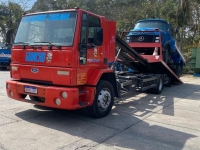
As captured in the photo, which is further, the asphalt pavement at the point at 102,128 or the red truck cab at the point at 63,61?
the red truck cab at the point at 63,61

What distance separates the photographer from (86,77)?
556 cm

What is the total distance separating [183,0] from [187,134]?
53.2 ft

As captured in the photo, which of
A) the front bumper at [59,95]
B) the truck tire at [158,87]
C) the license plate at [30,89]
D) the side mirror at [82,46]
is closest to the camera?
the front bumper at [59,95]

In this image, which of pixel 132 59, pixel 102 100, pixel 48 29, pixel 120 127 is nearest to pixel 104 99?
pixel 102 100

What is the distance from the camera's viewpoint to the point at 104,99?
6.05 m

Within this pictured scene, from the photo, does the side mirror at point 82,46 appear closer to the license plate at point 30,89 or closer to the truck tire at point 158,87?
the license plate at point 30,89

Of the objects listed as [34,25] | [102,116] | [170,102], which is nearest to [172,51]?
[170,102]

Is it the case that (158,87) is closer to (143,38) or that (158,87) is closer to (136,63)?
(136,63)

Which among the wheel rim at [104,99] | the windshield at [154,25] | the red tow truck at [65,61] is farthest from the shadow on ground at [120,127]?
the windshield at [154,25]

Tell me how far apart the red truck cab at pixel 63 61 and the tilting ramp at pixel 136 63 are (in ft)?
5.86

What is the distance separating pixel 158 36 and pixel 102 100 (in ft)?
17.4

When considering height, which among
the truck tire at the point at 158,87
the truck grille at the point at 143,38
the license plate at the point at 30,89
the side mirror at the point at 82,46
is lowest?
the truck tire at the point at 158,87

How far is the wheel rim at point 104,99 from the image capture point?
5.92 metres

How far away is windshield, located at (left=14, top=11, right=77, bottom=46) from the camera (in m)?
5.27
